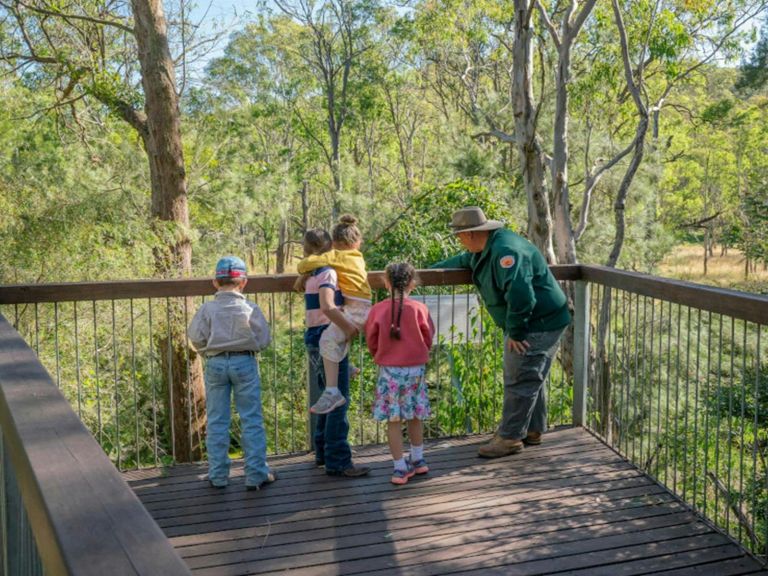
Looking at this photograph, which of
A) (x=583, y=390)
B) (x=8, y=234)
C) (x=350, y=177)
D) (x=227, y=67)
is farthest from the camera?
(x=227, y=67)

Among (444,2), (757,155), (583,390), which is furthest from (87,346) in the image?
(757,155)

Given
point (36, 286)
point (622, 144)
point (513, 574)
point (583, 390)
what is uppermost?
point (622, 144)

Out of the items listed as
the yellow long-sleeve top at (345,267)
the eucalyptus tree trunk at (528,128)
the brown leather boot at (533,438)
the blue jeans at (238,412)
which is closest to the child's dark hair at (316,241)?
the yellow long-sleeve top at (345,267)

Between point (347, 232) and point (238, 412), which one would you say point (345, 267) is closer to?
point (347, 232)

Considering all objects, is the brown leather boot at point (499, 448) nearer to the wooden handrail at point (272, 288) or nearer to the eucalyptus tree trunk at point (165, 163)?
the wooden handrail at point (272, 288)

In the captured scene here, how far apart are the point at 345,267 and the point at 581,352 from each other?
1953 mm

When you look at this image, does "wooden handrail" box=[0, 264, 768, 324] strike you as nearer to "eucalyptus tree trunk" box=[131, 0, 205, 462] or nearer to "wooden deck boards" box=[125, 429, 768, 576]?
"wooden deck boards" box=[125, 429, 768, 576]

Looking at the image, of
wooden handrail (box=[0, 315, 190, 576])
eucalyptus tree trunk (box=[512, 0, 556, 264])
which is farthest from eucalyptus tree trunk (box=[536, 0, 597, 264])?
wooden handrail (box=[0, 315, 190, 576])

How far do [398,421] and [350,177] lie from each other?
1090 inches

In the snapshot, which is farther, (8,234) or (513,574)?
(8,234)

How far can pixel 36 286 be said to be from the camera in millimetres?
4539

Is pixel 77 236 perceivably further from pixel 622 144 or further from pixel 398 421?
pixel 622 144

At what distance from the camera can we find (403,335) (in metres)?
4.33

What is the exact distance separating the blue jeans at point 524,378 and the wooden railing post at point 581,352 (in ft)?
1.89
